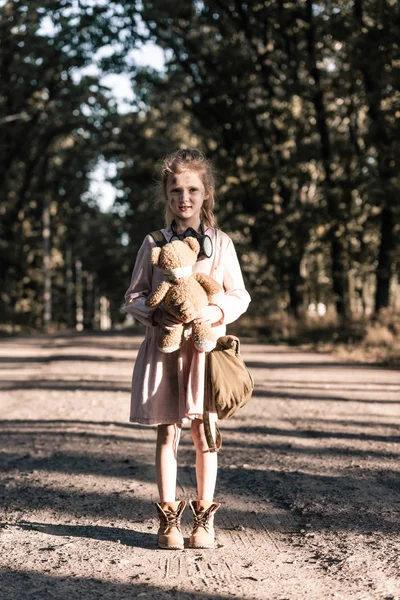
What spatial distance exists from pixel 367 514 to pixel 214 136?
23.3 m

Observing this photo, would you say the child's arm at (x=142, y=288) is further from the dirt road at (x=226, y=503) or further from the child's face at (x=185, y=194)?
the dirt road at (x=226, y=503)

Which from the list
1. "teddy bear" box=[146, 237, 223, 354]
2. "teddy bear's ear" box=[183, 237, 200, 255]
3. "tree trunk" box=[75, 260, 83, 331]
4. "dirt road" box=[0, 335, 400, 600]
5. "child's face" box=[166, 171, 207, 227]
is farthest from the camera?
"tree trunk" box=[75, 260, 83, 331]

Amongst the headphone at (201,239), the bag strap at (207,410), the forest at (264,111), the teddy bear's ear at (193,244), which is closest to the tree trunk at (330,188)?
the forest at (264,111)

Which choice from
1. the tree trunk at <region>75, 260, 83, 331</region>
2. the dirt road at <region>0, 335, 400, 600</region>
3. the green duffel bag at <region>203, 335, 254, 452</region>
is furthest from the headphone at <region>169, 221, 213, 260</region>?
the tree trunk at <region>75, 260, 83, 331</region>

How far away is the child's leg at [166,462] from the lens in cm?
440

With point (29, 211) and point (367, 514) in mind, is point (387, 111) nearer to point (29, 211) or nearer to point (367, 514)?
point (367, 514)

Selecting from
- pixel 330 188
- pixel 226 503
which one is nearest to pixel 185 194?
pixel 226 503

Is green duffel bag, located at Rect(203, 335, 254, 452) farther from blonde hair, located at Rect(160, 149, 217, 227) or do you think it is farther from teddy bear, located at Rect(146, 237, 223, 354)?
blonde hair, located at Rect(160, 149, 217, 227)

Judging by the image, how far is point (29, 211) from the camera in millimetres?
47594

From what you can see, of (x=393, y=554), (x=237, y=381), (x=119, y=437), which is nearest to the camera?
(x=393, y=554)

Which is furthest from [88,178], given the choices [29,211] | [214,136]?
[214,136]

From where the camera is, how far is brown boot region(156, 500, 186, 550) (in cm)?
423

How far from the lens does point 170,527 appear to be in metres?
4.29

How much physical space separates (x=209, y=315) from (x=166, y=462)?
75 centimetres
